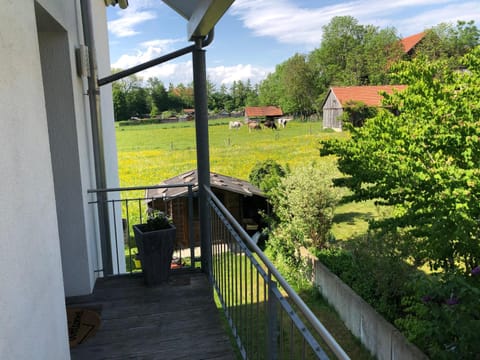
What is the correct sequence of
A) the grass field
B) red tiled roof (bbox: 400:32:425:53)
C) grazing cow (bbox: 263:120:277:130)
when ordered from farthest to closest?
1. red tiled roof (bbox: 400:32:425:53)
2. grazing cow (bbox: 263:120:277:130)
3. the grass field

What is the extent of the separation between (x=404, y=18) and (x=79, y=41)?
37.4 m

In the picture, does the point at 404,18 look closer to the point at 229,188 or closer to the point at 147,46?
the point at 147,46

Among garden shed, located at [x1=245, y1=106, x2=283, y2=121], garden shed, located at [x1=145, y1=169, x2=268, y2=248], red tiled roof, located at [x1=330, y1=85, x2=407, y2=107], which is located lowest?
garden shed, located at [x1=145, y1=169, x2=268, y2=248]

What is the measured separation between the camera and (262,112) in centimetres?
2367

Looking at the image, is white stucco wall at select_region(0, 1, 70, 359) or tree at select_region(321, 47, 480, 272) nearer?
white stucco wall at select_region(0, 1, 70, 359)

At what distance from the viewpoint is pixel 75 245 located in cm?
280

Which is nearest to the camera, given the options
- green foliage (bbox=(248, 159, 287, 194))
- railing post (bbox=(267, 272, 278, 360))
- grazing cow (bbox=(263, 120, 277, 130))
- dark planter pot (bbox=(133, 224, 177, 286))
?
railing post (bbox=(267, 272, 278, 360))

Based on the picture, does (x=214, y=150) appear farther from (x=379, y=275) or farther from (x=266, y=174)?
(x=379, y=275)

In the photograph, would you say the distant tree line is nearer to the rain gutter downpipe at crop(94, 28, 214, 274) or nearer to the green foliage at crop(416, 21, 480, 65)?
the green foliage at crop(416, 21, 480, 65)

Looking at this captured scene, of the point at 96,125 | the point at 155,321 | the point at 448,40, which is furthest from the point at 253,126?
the point at 155,321

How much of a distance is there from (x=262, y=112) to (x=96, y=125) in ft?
69.1

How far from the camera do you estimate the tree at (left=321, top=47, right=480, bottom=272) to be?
4.62 m

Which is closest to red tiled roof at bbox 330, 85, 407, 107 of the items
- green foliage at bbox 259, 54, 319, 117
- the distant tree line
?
the distant tree line

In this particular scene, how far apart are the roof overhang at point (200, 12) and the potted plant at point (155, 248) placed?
5.08 ft
